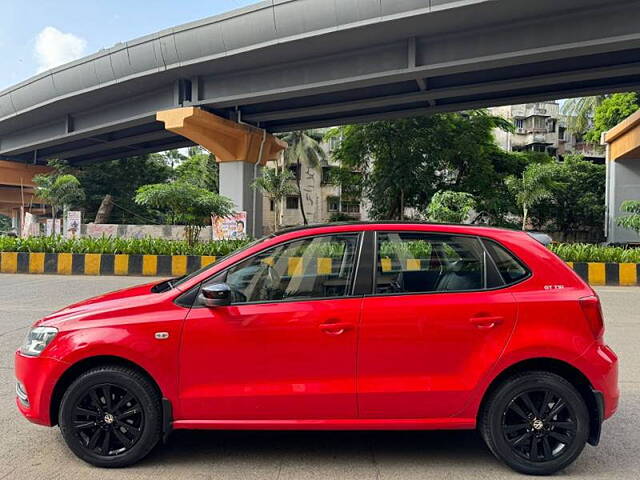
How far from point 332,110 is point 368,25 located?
663cm

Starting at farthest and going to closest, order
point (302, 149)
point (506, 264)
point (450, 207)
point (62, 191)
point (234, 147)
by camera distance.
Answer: point (302, 149) → point (62, 191) → point (234, 147) → point (450, 207) → point (506, 264)

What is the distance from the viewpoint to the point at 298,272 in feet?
10.6

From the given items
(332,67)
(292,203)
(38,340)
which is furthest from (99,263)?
(292,203)

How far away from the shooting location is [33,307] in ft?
27.7

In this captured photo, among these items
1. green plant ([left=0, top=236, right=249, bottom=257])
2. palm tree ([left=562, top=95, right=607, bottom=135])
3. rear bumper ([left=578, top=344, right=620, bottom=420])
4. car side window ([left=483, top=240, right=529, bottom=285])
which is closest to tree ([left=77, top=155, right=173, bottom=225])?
green plant ([left=0, top=236, right=249, bottom=257])

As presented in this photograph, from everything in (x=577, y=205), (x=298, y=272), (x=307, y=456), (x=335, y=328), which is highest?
(x=577, y=205)

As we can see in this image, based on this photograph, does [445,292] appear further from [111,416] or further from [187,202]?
[187,202]

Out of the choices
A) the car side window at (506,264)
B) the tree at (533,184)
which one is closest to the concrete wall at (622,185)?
the tree at (533,184)

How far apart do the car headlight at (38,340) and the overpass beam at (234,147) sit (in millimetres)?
17342

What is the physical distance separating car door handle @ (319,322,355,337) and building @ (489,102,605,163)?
166ft

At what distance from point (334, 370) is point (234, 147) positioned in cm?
2038

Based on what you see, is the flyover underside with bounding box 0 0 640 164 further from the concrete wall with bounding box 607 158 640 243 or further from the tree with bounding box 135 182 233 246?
the concrete wall with bounding box 607 158 640 243

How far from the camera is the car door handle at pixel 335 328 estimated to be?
2922 mm

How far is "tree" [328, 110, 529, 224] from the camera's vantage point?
24.0 m
